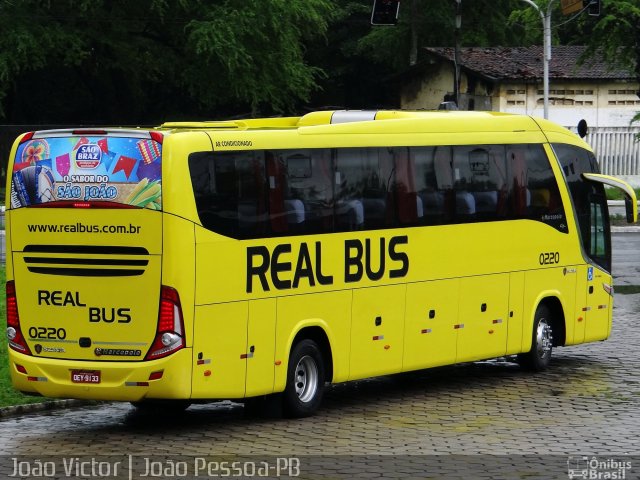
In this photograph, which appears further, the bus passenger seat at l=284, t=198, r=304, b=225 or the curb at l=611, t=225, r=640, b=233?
the curb at l=611, t=225, r=640, b=233

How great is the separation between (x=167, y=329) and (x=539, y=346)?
254 inches

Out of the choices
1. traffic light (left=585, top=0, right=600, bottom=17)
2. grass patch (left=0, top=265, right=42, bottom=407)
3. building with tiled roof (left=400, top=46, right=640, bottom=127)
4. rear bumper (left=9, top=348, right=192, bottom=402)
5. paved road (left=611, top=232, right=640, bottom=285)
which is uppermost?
traffic light (left=585, top=0, right=600, bottom=17)

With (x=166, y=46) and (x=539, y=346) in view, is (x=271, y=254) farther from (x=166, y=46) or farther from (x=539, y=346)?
(x=166, y=46)

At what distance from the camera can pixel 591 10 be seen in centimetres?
3969

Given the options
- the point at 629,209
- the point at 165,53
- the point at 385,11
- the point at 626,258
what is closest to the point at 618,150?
the point at 165,53

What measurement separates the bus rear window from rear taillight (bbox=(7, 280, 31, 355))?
875 millimetres

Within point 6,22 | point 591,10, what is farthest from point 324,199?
point 6,22

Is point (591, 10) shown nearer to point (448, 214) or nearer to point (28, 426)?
point (448, 214)

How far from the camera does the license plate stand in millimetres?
13133

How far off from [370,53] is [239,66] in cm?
2167

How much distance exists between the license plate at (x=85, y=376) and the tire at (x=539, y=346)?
6.61 metres

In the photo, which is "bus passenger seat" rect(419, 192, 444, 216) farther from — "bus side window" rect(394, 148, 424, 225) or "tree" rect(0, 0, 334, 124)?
"tree" rect(0, 0, 334, 124)

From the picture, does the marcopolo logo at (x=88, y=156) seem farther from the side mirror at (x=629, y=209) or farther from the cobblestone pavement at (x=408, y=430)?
the side mirror at (x=629, y=209)

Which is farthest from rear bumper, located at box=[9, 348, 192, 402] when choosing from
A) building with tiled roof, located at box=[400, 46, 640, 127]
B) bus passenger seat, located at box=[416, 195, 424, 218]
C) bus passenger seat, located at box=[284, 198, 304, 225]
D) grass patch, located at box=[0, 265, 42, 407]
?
building with tiled roof, located at box=[400, 46, 640, 127]
